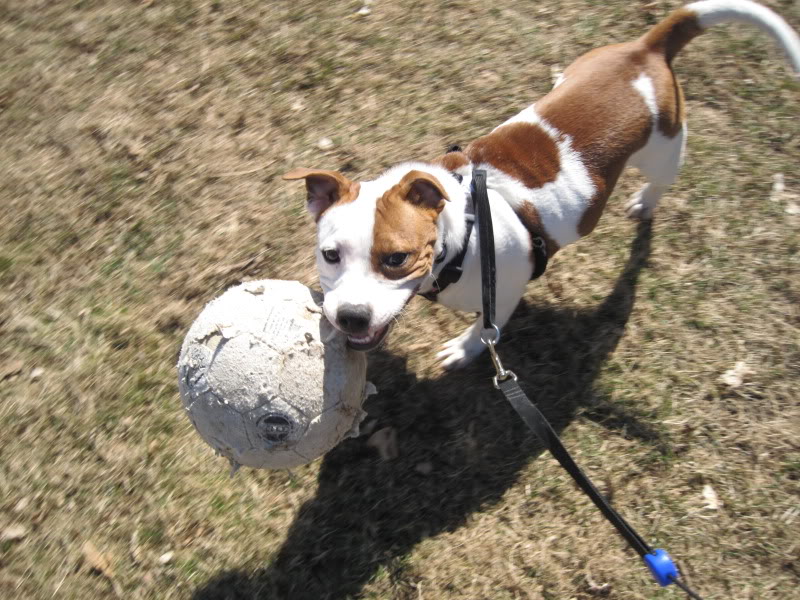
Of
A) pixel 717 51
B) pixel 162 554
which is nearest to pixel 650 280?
pixel 717 51

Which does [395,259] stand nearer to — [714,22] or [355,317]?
[355,317]

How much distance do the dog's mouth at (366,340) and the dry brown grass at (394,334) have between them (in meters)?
1.08

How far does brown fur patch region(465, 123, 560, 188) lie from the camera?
128 inches

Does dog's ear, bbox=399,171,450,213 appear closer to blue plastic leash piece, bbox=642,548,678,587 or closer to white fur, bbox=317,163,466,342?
white fur, bbox=317,163,466,342

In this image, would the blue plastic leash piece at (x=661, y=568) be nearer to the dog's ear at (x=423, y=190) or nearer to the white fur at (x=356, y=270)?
the white fur at (x=356, y=270)

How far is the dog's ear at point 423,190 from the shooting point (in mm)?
2785

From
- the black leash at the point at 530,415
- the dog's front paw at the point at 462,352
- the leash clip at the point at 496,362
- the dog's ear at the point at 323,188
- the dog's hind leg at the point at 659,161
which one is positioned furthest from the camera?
the dog's front paw at the point at 462,352

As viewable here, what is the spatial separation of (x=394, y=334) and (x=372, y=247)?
1.40 m

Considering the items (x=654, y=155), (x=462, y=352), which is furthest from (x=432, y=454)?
(x=654, y=155)

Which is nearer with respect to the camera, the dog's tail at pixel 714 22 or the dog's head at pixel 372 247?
the dog's head at pixel 372 247

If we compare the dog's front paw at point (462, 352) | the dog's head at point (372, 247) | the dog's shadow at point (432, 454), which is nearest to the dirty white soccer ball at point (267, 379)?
the dog's head at point (372, 247)

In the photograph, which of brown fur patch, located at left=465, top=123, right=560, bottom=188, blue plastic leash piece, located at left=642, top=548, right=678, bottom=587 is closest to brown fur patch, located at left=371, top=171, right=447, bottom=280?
brown fur patch, located at left=465, top=123, right=560, bottom=188

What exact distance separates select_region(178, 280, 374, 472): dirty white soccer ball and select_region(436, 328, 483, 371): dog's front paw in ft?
3.66

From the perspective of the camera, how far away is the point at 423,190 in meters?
2.88
